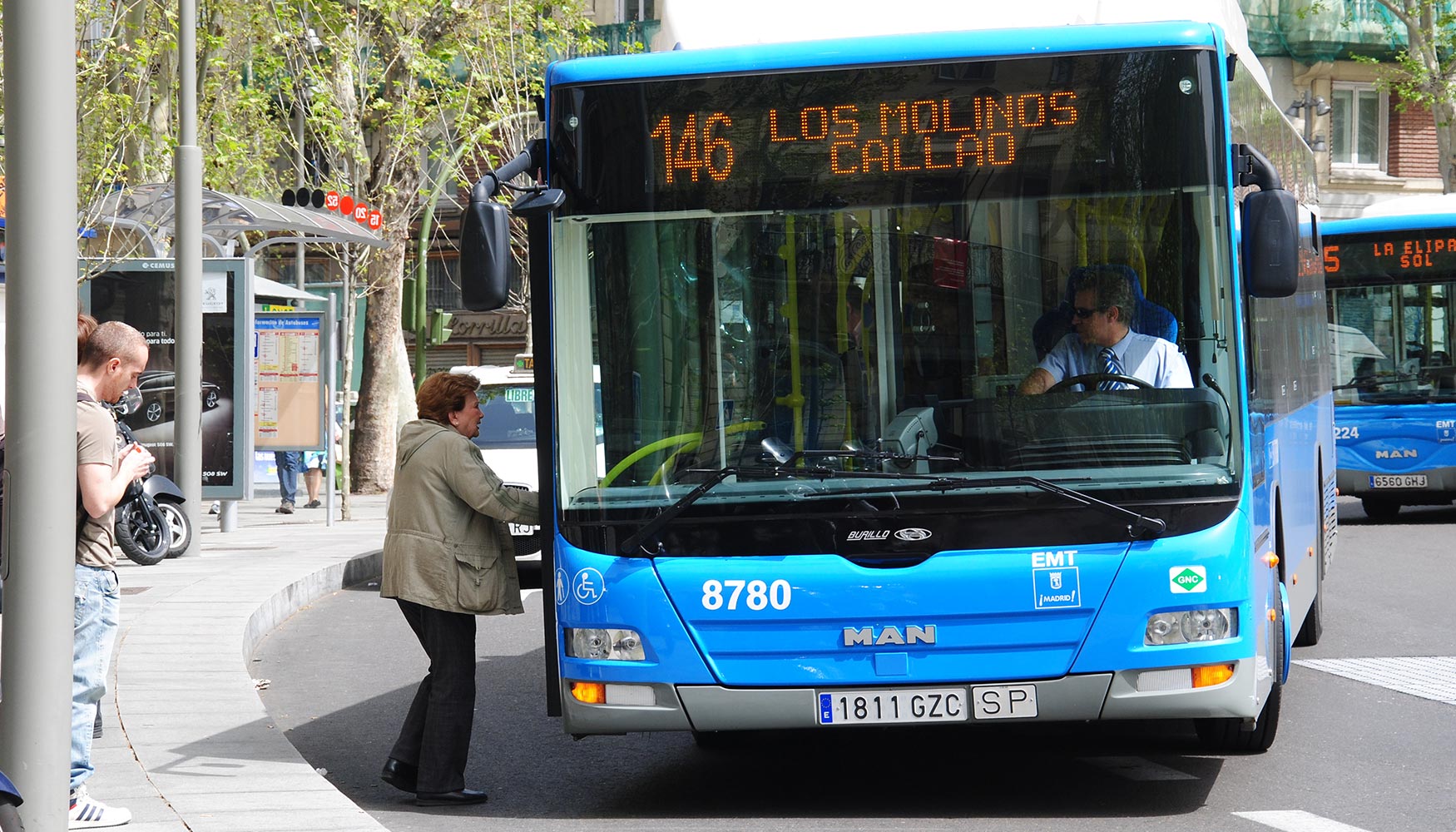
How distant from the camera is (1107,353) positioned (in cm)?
641

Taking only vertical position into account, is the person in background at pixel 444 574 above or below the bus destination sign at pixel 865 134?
below

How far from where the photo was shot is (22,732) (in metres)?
4.71

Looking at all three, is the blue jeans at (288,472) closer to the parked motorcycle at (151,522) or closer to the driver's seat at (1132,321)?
the parked motorcycle at (151,522)

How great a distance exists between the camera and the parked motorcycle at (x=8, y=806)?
392 centimetres

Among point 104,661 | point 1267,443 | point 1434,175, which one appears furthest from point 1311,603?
point 1434,175

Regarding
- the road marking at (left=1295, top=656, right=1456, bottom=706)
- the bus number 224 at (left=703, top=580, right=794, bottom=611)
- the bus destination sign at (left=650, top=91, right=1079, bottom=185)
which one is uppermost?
the bus destination sign at (left=650, top=91, right=1079, bottom=185)

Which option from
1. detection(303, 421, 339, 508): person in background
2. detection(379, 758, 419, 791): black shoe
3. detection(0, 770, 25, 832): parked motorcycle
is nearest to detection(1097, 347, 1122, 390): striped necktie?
detection(379, 758, 419, 791): black shoe

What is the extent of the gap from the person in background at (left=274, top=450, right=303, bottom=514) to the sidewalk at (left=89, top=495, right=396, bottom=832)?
6381 millimetres

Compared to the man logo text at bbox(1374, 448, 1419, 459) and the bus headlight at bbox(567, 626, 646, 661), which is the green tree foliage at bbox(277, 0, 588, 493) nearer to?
the man logo text at bbox(1374, 448, 1419, 459)

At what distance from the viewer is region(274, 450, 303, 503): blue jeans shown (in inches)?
885

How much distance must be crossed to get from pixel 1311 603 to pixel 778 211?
5.36m

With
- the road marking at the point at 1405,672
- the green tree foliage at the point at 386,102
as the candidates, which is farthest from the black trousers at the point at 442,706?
the green tree foliage at the point at 386,102

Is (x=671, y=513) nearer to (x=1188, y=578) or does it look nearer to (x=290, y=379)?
(x=1188, y=578)

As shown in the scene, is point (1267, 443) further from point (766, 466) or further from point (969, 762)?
point (766, 466)
